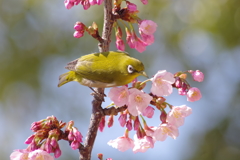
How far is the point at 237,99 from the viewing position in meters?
3.69

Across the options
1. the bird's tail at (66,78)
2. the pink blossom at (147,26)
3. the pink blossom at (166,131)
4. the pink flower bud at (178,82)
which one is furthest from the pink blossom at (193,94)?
the bird's tail at (66,78)

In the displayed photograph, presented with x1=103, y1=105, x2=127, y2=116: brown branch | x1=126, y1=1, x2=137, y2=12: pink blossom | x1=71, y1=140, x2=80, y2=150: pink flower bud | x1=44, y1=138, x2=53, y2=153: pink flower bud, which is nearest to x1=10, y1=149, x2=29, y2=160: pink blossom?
x1=44, y1=138, x2=53, y2=153: pink flower bud

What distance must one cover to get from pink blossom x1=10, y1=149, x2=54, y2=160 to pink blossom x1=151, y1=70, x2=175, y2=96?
0.56 metres

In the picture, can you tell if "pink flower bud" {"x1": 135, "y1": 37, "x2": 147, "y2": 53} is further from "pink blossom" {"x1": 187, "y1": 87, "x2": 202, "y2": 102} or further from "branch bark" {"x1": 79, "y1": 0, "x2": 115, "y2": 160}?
"pink blossom" {"x1": 187, "y1": 87, "x2": 202, "y2": 102}

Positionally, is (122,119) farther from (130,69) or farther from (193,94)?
(193,94)

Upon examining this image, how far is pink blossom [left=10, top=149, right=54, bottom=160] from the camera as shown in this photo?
1.33 m

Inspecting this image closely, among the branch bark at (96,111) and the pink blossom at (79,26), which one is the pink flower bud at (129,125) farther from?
the pink blossom at (79,26)

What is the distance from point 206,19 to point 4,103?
8.41 ft

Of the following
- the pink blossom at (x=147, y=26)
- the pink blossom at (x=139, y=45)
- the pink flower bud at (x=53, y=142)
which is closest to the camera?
the pink flower bud at (x=53, y=142)

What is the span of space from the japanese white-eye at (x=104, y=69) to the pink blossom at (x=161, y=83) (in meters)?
0.23

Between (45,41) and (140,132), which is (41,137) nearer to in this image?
(140,132)

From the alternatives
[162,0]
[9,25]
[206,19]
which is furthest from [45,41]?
[206,19]

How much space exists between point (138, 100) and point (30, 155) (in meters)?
0.53

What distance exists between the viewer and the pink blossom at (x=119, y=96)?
1.42 meters
